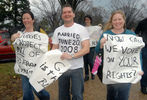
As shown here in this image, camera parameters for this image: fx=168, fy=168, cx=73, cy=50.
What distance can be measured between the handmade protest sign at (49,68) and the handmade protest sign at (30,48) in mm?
307

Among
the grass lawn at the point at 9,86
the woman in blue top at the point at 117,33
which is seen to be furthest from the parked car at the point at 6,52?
the woman in blue top at the point at 117,33

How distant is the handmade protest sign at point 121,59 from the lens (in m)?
2.53

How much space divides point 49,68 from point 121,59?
3.68 ft

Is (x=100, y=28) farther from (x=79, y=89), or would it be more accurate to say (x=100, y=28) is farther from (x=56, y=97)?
(x=79, y=89)

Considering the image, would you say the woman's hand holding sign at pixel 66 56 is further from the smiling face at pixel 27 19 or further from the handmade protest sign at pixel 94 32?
the handmade protest sign at pixel 94 32

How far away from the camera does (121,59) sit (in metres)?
2.55

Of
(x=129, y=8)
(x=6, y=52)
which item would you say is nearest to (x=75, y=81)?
(x=6, y=52)

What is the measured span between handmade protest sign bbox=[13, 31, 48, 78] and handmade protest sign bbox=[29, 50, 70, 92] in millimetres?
307

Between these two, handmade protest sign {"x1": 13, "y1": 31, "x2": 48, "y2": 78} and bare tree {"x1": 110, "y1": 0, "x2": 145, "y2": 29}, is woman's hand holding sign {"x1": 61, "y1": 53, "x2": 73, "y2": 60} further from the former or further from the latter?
bare tree {"x1": 110, "y1": 0, "x2": 145, "y2": 29}

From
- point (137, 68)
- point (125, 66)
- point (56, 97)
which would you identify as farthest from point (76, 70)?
point (56, 97)

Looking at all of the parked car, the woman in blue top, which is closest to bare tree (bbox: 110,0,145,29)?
the parked car

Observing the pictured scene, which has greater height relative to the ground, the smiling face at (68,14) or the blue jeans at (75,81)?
the smiling face at (68,14)

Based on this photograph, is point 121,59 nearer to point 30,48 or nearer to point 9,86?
point 30,48

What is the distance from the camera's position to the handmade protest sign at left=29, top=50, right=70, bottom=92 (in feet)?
8.63
